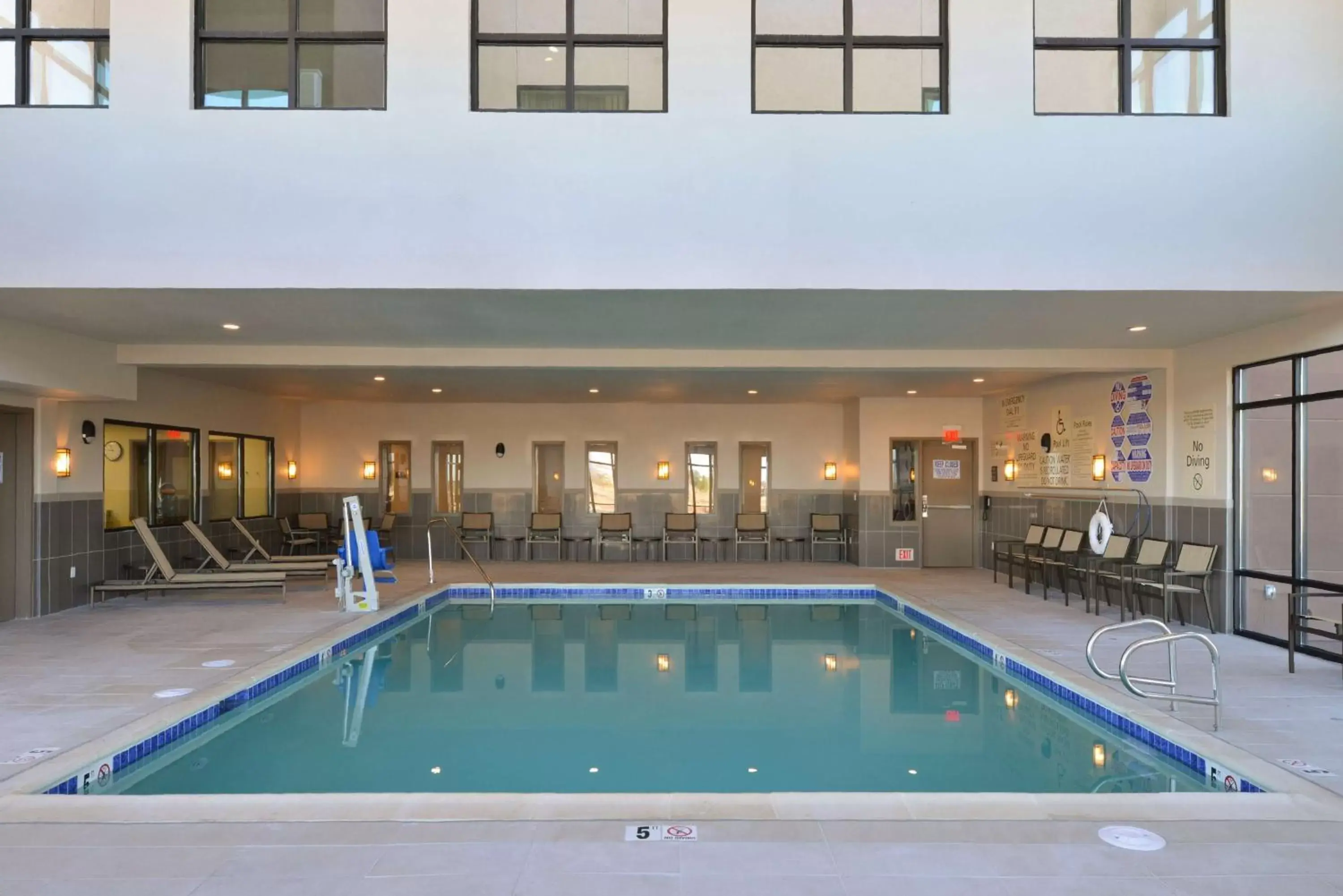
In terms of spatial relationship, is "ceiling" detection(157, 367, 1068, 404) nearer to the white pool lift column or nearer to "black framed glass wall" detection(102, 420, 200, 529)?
"black framed glass wall" detection(102, 420, 200, 529)

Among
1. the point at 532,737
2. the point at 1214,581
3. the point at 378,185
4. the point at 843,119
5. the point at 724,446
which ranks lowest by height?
the point at 532,737

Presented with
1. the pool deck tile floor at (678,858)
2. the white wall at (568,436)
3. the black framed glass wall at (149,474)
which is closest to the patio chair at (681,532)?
the white wall at (568,436)

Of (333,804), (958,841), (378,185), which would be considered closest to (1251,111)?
(958,841)

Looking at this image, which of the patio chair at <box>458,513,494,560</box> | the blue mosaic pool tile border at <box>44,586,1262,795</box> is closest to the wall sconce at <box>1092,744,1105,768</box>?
the blue mosaic pool tile border at <box>44,586,1262,795</box>

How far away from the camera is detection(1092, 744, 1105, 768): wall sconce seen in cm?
495

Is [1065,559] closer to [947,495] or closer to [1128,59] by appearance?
[947,495]

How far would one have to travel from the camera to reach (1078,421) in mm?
10789

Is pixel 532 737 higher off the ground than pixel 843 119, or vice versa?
pixel 843 119

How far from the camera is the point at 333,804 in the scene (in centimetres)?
382

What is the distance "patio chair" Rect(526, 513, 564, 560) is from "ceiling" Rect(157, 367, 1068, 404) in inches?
72.5

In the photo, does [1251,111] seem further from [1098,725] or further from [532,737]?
[532,737]

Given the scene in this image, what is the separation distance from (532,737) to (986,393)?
31.0 feet

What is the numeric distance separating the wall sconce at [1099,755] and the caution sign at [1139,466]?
479cm

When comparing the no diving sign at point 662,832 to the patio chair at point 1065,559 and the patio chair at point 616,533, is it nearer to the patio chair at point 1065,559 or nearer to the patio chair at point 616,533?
the patio chair at point 1065,559
